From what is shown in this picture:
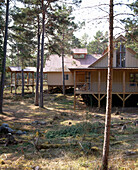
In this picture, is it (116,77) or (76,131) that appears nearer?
(76,131)

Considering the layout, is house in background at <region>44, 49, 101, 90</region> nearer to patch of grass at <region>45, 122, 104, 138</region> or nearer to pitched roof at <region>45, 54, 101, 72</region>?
pitched roof at <region>45, 54, 101, 72</region>

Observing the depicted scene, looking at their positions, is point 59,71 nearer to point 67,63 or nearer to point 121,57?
point 67,63

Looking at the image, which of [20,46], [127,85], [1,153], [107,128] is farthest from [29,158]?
[127,85]

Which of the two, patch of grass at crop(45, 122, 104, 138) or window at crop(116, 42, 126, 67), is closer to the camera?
patch of grass at crop(45, 122, 104, 138)

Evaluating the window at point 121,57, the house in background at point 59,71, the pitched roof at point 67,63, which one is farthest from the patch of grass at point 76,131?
the pitched roof at point 67,63

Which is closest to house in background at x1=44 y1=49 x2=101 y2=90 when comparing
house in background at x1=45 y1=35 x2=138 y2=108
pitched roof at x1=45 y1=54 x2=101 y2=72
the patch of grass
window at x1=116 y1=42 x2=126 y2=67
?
pitched roof at x1=45 y1=54 x2=101 y2=72

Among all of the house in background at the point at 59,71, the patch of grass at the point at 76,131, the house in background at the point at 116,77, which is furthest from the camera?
the house in background at the point at 59,71

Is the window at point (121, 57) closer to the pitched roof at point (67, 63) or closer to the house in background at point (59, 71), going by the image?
the house in background at point (59, 71)

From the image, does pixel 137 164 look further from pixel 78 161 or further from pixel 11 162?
pixel 11 162

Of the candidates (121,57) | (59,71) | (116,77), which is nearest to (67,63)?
(59,71)

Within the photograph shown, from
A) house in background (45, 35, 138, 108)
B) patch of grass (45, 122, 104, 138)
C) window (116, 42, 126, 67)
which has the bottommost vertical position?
patch of grass (45, 122, 104, 138)

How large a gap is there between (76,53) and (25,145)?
85.3 ft

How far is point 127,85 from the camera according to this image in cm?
1958

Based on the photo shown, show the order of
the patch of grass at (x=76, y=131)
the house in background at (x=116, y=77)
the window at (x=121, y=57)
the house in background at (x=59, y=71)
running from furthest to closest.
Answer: the house in background at (x=59, y=71) < the window at (x=121, y=57) < the house in background at (x=116, y=77) < the patch of grass at (x=76, y=131)
